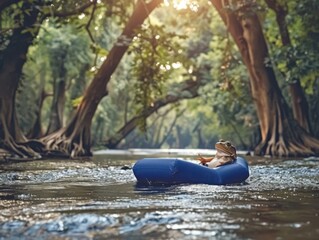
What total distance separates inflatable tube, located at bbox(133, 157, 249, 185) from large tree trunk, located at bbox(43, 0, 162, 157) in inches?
473

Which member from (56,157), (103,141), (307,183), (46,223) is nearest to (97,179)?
(307,183)

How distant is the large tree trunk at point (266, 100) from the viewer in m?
21.8

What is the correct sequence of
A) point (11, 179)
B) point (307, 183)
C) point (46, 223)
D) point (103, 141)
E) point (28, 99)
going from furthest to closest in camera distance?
point (103, 141)
point (28, 99)
point (11, 179)
point (307, 183)
point (46, 223)

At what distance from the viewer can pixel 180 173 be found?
9.56m

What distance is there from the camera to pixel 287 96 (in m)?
32.5

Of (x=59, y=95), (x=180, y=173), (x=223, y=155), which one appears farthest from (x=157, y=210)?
(x=59, y=95)

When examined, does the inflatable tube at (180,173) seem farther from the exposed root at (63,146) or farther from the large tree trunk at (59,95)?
the large tree trunk at (59,95)

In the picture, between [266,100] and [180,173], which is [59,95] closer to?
[266,100]

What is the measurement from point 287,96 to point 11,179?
24038 mm

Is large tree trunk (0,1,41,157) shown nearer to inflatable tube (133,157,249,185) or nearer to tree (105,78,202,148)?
inflatable tube (133,157,249,185)

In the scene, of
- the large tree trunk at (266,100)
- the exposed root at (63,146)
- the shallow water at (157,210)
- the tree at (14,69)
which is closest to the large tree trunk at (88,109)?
the exposed root at (63,146)

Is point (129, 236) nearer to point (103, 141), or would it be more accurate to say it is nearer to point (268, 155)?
point (268, 155)

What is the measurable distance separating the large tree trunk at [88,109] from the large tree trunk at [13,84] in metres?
1.04

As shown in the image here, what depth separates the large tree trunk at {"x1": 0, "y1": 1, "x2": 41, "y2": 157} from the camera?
19.7 metres
